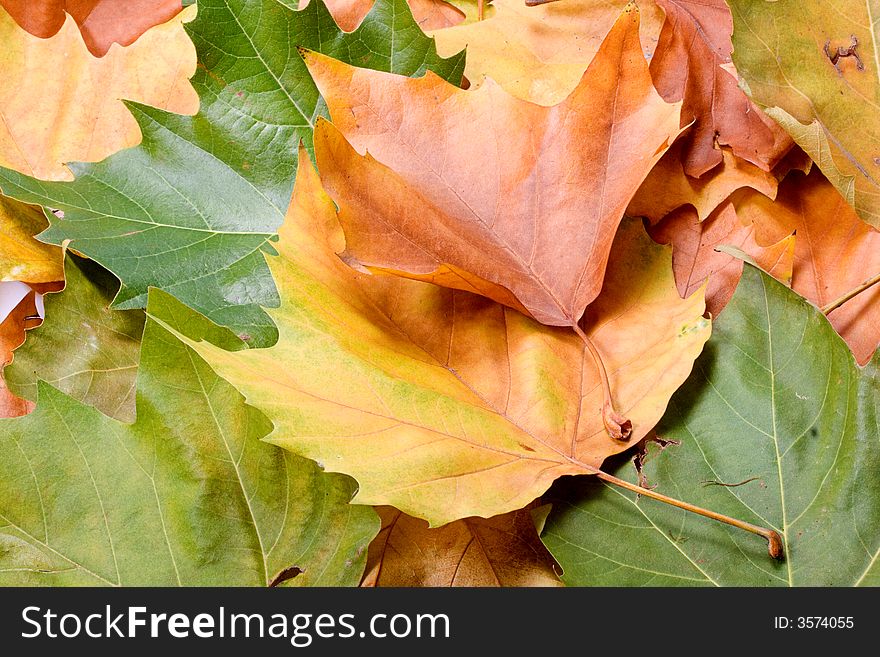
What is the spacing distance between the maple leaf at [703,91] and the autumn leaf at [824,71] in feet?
0.17

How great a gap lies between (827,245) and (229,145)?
0.42 meters

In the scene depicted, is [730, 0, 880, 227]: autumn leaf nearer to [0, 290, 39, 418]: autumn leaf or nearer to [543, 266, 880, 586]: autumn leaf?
[543, 266, 880, 586]: autumn leaf

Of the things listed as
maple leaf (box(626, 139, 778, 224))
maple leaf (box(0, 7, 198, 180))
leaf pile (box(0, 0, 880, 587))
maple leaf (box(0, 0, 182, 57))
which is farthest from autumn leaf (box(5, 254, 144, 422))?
maple leaf (box(626, 139, 778, 224))

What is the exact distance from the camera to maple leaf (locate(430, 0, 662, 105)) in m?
0.61

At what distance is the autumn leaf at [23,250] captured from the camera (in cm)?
60

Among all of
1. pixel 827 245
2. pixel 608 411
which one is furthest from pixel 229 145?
pixel 827 245

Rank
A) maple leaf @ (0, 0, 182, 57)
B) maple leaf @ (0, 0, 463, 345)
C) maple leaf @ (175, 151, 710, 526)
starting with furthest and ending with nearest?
1. maple leaf @ (0, 0, 182, 57)
2. maple leaf @ (0, 0, 463, 345)
3. maple leaf @ (175, 151, 710, 526)

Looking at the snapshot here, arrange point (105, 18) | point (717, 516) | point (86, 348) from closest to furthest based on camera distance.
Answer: point (717, 516) < point (86, 348) < point (105, 18)

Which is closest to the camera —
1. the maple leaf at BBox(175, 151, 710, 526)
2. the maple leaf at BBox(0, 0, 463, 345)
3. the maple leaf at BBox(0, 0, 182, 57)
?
the maple leaf at BBox(175, 151, 710, 526)

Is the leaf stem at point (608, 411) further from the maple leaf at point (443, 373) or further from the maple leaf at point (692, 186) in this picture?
the maple leaf at point (692, 186)

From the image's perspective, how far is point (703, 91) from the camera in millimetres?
567

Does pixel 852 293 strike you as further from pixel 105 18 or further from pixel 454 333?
pixel 105 18

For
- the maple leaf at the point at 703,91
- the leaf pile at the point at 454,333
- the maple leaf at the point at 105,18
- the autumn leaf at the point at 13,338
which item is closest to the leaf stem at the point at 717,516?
the leaf pile at the point at 454,333

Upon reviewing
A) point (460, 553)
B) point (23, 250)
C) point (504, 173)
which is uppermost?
point (504, 173)
